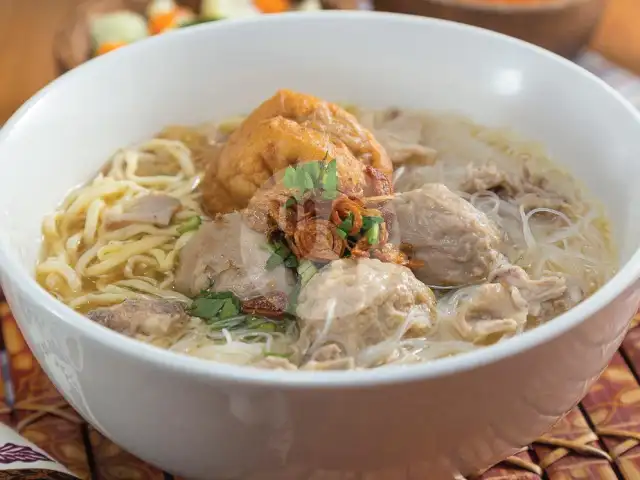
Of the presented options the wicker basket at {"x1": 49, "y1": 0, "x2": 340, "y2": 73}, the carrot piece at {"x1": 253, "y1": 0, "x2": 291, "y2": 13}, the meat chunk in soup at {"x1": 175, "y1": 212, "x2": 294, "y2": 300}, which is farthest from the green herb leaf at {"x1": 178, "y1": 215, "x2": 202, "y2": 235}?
the carrot piece at {"x1": 253, "y1": 0, "x2": 291, "y2": 13}

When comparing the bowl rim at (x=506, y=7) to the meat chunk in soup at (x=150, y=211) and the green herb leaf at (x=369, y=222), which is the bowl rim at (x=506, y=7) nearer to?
the meat chunk in soup at (x=150, y=211)

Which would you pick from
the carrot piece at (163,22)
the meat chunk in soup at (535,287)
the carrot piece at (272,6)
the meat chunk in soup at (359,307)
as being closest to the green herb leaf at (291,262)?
the meat chunk in soup at (359,307)

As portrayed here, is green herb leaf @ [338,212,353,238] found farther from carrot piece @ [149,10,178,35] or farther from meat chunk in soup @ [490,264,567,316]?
carrot piece @ [149,10,178,35]

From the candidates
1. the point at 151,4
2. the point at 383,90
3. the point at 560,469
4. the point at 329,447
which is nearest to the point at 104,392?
Answer: the point at 329,447

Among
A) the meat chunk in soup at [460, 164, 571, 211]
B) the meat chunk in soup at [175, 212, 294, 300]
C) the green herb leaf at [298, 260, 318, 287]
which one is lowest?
the meat chunk in soup at [175, 212, 294, 300]

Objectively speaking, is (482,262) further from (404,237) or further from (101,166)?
(101,166)
